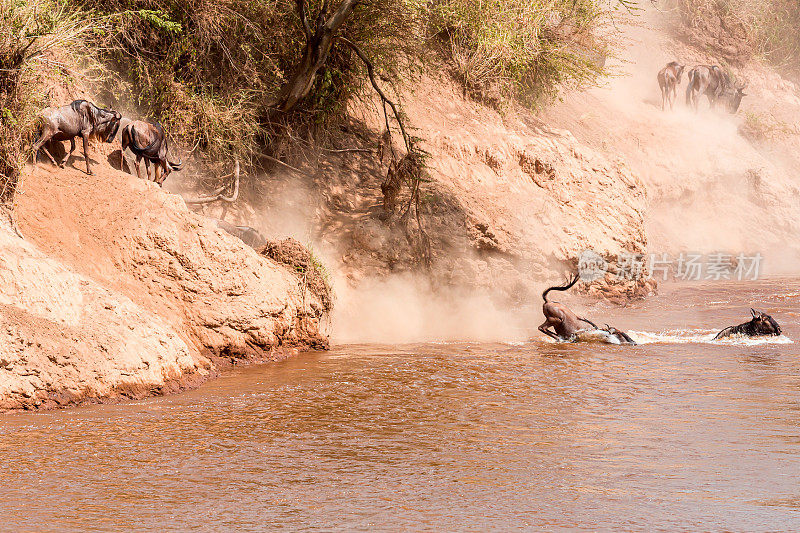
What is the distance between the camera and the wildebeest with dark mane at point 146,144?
10156mm

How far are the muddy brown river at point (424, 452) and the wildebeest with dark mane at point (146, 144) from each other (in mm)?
3217

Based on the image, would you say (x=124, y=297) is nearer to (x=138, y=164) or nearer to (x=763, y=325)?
(x=138, y=164)

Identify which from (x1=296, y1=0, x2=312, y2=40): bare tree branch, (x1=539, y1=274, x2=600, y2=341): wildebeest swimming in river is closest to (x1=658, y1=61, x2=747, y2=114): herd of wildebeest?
(x1=296, y1=0, x2=312, y2=40): bare tree branch

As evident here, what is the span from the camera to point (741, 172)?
23609 millimetres

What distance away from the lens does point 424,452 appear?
18.2 ft

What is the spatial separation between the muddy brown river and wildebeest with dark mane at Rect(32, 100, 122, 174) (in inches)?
118

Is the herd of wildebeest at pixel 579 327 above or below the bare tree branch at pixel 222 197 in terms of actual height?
below

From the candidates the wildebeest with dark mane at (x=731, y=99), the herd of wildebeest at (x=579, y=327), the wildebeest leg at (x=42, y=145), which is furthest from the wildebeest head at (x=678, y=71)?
the wildebeest leg at (x=42, y=145)

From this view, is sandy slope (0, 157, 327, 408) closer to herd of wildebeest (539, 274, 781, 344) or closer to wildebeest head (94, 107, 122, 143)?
wildebeest head (94, 107, 122, 143)

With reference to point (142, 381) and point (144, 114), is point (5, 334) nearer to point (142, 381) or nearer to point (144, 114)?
point (142, 381)

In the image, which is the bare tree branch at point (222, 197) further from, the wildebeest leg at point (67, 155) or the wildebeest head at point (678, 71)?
the wildebeest head at point (678, 71)

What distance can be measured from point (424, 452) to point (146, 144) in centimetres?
612

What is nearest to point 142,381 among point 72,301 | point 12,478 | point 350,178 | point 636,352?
point 72,301

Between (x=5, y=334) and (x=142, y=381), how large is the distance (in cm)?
109
